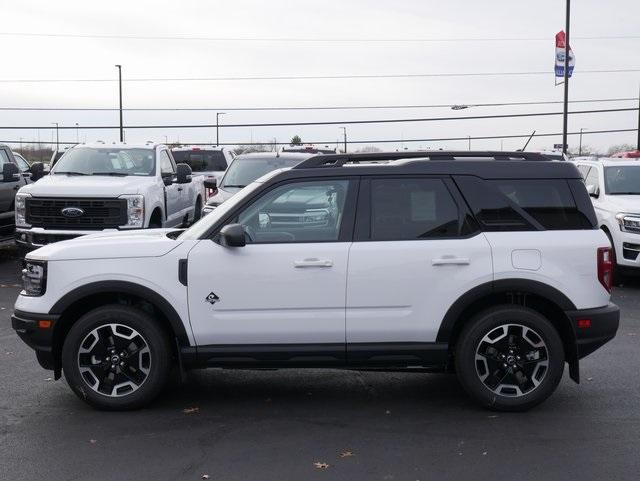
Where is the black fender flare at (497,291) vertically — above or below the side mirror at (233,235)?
below

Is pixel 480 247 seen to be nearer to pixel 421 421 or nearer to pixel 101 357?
pixel 421 421

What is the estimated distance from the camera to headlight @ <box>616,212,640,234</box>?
41.3ft

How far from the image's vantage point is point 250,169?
1512 centimetres

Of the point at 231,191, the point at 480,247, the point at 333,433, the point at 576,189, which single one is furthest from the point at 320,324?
the point at 231,191

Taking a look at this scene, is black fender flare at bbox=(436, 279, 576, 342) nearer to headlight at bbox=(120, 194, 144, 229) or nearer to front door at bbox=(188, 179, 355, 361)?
front door at bbox=(188, 179, 355, 361)

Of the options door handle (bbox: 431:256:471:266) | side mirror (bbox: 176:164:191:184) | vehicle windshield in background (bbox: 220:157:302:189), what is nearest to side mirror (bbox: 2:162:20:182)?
side mirror (bbox: 176:164:191:184)

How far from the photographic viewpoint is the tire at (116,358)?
20.2ft

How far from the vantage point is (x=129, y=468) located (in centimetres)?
511

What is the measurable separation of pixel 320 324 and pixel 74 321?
190cm

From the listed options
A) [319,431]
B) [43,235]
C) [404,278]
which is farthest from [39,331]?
[43,235]

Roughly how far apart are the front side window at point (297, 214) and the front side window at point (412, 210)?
0.27 m

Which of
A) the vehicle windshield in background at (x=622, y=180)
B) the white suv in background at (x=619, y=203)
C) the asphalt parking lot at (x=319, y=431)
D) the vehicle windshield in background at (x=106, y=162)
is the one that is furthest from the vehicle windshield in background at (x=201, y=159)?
the asphalt parking lot at (x=319, y=431)

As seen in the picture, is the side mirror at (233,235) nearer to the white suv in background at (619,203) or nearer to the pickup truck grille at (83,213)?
the pickup truck grille at (83,213)

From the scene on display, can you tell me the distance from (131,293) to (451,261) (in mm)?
2343
